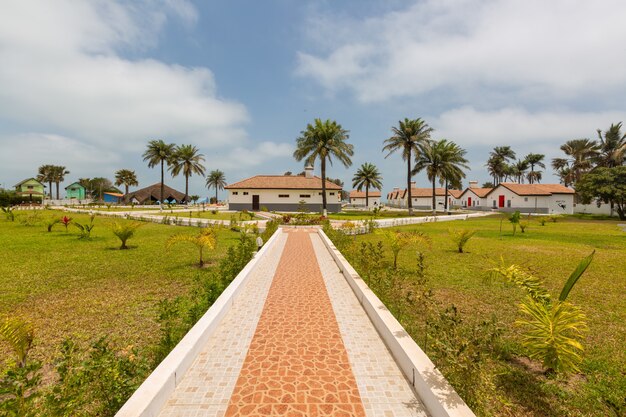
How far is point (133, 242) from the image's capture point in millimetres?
15539

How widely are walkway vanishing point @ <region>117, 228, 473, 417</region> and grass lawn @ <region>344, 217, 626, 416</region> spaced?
85cm

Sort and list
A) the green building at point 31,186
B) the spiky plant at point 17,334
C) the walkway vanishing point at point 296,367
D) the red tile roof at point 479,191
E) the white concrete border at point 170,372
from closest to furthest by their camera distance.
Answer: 1. the white concrete border at point 170,372
2. the walkway vanishing point at point 296,367
3. the spiky plant at point 17,334
4. the red tile roof at point 479,191
5. the green building at point 31,186

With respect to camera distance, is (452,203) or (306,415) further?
(452,203)

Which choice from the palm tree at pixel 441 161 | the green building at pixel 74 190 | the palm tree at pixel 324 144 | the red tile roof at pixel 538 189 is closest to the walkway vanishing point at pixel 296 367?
the palm tree at pixel 324 144

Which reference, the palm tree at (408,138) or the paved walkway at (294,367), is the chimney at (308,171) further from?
the paved walkway at (294,367)

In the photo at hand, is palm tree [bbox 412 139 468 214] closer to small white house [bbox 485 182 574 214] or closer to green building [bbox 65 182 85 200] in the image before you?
small white house [bbox 485 182 574 214]

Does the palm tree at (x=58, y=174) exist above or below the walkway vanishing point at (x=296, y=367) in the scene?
above

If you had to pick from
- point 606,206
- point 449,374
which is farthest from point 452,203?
point 449,374

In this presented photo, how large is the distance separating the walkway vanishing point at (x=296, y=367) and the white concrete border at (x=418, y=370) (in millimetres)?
10

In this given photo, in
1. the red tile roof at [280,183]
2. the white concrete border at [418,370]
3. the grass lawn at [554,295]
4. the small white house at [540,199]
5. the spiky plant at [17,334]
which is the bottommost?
the grass lawn at [554,295]

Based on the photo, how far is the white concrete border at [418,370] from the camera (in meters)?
2.99

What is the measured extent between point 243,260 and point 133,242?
958 cm

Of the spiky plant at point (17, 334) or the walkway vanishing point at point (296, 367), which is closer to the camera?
the walkway vanishing point at point (296, 367)

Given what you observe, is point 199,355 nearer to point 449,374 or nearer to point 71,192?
point 449,374
